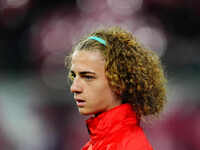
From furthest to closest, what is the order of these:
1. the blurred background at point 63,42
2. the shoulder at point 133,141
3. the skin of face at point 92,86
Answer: the blurred background at point 63,42 < the skin of face at point 92,86 < the shoulder at point 133,141

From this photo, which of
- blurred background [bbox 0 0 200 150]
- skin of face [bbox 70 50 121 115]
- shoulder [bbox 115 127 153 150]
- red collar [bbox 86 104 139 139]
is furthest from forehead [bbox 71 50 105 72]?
blurred background [bbox 0 0 200 150]

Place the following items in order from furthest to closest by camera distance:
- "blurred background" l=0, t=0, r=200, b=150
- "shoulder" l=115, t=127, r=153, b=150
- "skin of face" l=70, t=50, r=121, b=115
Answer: "blurred background" l=0, t=0, r=200, b=150, "skin of face" l=70, t=50, r=121, b=115, "shoulder" l=115, t=127, r=153, b=150

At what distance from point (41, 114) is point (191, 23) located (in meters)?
4.29

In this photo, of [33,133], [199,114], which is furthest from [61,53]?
[199,114]

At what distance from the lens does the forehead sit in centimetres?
163

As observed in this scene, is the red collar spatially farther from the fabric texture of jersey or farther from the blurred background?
the blurred background

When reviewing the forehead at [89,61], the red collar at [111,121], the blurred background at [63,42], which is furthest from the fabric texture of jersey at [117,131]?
the blurred background at [63,42]

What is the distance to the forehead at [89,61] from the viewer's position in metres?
1.63

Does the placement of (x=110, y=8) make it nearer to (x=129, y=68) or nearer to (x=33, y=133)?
(x=33, y=133)

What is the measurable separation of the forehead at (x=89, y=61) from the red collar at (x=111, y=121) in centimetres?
22

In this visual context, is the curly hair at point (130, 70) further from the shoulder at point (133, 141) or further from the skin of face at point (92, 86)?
the shoulder at point (133, 141)

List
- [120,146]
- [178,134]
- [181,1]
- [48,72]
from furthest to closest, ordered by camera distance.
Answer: [181,1], [48,72], [178,134], [120,146]

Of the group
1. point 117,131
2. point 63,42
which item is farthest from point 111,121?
point 63,42

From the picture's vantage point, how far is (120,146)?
151cm
